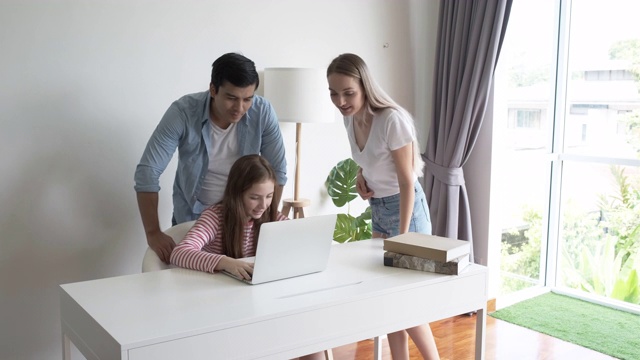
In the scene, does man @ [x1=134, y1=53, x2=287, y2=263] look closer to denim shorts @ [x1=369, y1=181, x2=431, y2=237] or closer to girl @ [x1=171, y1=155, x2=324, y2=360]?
girl @ [x1=171, y1=155, x2=324, y2=360]

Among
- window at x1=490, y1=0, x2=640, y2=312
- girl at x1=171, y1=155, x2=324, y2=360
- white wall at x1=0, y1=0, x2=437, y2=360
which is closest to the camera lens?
girl at x1=171, y1=155, x2=324, y2=360

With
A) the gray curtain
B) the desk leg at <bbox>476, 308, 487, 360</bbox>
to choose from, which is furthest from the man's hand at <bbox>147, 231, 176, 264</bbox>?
the gray curtain

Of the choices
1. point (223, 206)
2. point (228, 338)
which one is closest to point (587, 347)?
point (223, 206)

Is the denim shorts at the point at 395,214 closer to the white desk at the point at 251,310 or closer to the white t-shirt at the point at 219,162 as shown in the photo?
the white desk at the point at 251,310

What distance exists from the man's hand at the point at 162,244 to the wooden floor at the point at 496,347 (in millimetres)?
1231

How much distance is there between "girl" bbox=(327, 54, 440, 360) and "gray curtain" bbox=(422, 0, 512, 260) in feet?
3.99

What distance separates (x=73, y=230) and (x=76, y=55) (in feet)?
2.40

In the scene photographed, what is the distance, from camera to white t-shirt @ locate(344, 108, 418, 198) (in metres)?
2.33

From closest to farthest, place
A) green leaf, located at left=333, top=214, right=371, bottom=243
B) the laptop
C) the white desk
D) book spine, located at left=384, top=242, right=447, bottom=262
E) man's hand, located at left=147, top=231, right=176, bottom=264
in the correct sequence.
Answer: the white desk, the laptop, book spine, located at left=384, top=242, right=447, bottom=262, man's hand, located at left=147, top=231, right=176, bottom=264, green leaf, located at left=333, top=214, right=371, bottom=243

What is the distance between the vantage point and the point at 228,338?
1.62 m

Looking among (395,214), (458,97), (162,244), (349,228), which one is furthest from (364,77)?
(458,97)

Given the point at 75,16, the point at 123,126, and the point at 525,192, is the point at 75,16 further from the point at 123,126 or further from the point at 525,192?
the point at 525,192

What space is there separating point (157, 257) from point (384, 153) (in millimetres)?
886

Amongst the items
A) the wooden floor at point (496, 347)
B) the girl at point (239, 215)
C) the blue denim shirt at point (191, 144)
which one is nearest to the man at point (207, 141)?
the blue denim shirt at point (191, 144)
